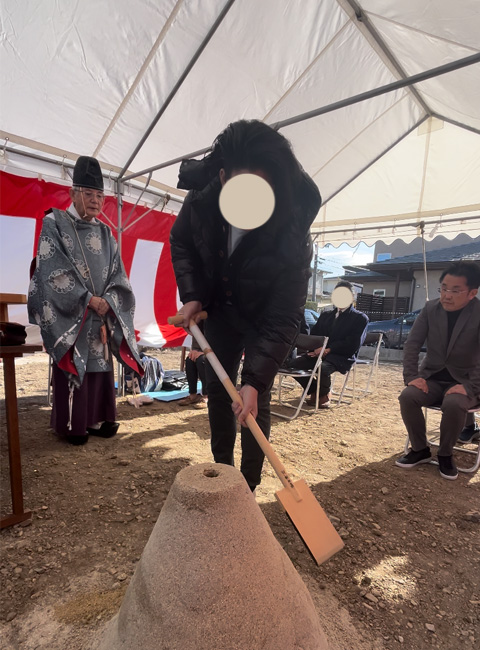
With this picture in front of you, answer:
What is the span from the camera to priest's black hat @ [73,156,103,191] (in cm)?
280

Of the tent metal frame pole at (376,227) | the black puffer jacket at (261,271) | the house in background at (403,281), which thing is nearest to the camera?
the black puffer jacket at (261,271)

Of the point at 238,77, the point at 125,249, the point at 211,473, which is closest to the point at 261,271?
the point at 211,473

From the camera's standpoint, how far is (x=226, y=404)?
1916mm

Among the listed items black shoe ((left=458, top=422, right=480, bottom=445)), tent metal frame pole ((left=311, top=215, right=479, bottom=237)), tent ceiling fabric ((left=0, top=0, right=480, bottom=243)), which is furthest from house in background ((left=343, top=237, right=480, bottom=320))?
black shoe ((left=458, top=422, right=480, bottom=445))

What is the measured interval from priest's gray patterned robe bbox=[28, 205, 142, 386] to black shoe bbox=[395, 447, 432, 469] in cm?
250

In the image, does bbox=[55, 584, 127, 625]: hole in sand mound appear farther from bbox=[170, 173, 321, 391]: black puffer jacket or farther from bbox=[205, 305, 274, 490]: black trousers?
bbox=[170, 173, 321, 391]: black puffer jacket

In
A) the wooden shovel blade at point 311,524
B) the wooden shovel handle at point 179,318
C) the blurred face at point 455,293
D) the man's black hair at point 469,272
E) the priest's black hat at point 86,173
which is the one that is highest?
the priest's black hat at point 86,173

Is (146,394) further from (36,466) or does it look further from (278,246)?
(278,246)

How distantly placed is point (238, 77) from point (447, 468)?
4.24 meters

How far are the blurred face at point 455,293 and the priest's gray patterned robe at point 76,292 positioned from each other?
8.91 feet

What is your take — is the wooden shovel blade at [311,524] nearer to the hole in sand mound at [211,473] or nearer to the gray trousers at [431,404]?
the hole in sand mound at [211,473]

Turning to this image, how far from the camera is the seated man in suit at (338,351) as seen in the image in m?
4.66

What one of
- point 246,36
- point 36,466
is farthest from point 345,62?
point 36,466

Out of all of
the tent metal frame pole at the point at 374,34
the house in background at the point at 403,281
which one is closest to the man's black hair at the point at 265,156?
the tent metal frame pole at the point at 374,34
